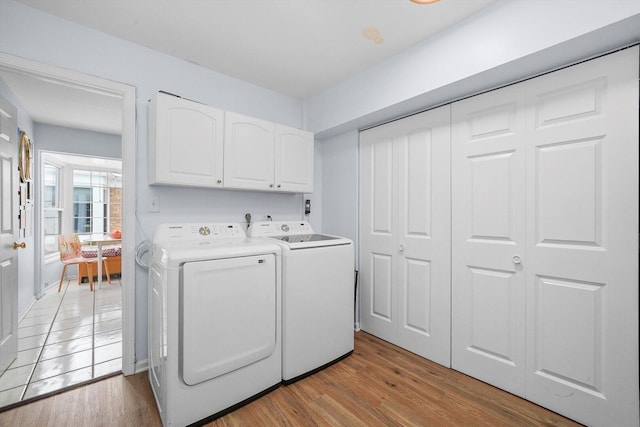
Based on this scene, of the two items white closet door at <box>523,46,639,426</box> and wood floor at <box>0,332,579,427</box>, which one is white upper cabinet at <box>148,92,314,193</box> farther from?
white closet door at <box>523,46,639,426</box>

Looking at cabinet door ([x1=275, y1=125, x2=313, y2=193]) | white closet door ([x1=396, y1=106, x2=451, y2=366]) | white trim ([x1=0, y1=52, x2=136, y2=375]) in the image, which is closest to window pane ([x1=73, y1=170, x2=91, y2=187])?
white trim ([x1=0, y1=52, x2=136, y2=375])

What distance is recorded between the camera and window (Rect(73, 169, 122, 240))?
5.08m

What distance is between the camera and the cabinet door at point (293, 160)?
250cm

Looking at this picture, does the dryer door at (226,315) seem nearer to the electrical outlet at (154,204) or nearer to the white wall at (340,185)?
the electrical outlet at (154,204)

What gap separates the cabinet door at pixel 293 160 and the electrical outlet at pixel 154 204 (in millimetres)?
933

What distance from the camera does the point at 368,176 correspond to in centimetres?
269

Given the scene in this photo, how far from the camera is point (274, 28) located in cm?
189

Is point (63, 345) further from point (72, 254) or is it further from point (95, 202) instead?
point (95, 202)

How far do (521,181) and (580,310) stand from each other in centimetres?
78

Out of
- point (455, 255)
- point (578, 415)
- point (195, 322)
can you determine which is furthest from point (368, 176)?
point (578, 415)

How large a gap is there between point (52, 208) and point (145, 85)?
13.1 ft

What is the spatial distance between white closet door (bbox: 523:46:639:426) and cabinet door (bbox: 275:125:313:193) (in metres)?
1.71

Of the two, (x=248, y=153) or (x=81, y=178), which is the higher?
(x=81, y=178)

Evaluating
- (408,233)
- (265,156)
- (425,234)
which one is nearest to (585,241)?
(425,234)
